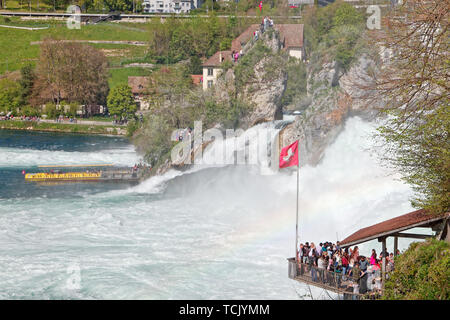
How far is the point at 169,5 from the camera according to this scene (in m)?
142

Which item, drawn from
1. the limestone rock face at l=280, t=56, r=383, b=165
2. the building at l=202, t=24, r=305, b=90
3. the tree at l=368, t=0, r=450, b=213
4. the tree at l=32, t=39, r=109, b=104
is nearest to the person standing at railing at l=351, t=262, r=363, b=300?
the tree at l=368, t=0, r=450, b=213

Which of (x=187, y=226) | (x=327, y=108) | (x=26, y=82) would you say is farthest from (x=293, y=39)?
(x=26, y=82)

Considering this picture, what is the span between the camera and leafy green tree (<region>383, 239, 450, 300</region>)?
14.5 metres

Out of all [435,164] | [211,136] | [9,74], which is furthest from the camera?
→ [9,74]

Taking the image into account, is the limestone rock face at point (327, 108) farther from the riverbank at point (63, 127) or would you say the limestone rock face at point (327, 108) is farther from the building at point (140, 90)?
the building at point (140, 90)

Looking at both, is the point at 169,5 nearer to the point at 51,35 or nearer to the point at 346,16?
the point at 51,35

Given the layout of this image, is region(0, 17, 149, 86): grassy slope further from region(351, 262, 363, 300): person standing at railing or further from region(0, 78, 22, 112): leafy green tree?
region(351, 262, 363, 300): person standing at railing

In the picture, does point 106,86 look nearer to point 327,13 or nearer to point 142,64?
point 142,64

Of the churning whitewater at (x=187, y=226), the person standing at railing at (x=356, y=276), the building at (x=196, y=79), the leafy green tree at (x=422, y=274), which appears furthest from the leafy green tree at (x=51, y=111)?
the leafy green tree at (x=422, y=274)

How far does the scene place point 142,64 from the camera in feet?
337

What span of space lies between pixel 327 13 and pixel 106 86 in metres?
34.3

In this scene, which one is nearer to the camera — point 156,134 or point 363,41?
point 363,41

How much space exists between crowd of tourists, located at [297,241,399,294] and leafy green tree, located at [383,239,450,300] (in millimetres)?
2022
